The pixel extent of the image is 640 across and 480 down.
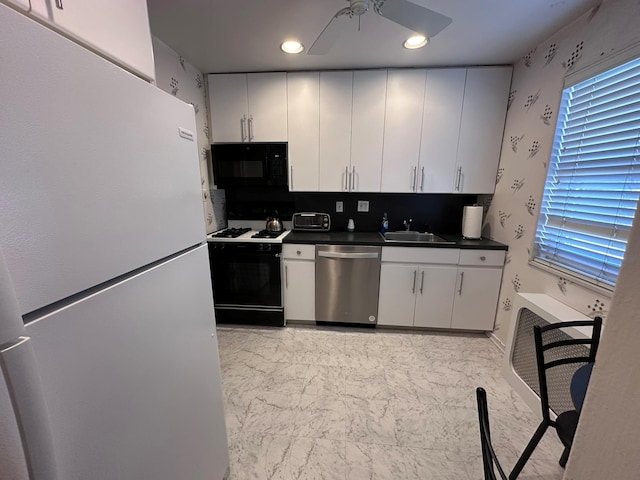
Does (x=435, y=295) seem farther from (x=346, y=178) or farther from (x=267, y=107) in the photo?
(x=267, y=107)

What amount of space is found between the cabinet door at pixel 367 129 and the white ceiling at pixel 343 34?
0.14m

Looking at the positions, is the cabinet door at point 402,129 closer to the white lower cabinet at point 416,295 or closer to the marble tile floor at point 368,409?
the white lower cabinet at point 416,295

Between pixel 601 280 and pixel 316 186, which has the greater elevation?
pixel 316 186

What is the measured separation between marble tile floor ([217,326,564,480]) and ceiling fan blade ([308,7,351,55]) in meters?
2.22

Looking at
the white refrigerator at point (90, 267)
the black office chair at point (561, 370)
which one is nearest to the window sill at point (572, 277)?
the black office chair at point (561, 370)

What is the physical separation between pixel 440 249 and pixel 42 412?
2.43 metres

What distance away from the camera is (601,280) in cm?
142

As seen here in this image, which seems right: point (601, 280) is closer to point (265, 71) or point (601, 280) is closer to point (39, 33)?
point (39, 33)

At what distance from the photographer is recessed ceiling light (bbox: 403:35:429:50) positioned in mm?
1814

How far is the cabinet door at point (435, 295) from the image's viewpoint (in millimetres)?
2326

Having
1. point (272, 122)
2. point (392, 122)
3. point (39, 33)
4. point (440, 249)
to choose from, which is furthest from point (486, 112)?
point (39, 33)

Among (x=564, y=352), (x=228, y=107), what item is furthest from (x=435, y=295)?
(x=228, y=107)

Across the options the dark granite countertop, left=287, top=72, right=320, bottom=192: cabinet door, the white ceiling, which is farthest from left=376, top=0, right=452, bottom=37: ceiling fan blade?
the dark granite countertop

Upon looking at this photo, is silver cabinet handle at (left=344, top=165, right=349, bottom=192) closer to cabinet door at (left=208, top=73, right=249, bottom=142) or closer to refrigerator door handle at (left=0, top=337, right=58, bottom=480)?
cabinet door at (left=208, top=73, right=249, bottom=142)
